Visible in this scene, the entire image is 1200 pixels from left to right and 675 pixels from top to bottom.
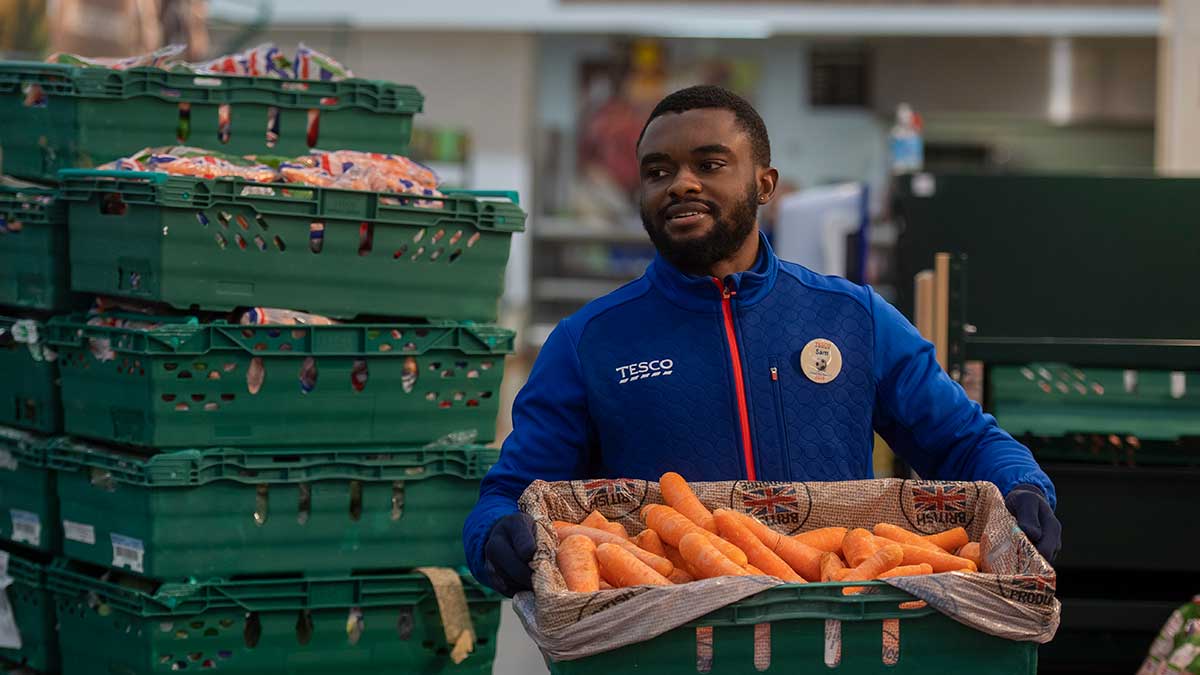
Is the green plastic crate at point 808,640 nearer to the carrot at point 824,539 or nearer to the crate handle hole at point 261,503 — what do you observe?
the carrot at point 824,539

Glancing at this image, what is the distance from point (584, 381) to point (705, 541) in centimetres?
50

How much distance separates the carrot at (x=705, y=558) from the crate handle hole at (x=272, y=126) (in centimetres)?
178

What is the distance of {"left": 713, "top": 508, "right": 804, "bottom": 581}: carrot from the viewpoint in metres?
2.08

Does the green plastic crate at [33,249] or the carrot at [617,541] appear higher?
the green plastic crate at [33,249]

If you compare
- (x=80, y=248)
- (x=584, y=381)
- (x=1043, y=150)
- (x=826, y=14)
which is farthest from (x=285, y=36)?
(x=584, y=381)

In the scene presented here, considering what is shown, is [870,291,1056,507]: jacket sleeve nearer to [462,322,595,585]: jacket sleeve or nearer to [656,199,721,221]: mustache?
[656,199,721,221]: mustache

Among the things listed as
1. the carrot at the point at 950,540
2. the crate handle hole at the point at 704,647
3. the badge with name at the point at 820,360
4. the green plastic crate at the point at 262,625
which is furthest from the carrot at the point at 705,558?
the green plastic crate at the point at 262,625

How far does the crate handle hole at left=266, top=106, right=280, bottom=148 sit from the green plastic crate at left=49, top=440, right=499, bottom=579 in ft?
2.55

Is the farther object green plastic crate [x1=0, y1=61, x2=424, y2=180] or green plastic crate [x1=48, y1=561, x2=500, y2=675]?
green plastic crate [x1=0, y1=61, x2=424, y2=180]

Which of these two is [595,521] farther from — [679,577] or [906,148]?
[906,148]

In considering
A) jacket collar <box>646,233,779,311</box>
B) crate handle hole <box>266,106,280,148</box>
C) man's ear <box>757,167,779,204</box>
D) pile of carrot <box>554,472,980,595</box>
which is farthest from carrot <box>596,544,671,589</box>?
crate handle hole <box>266,106,280,148</box>

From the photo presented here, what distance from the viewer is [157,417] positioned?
2949 millimetres

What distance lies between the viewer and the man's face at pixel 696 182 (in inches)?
91.5

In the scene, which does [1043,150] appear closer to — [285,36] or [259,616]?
[285,36]
